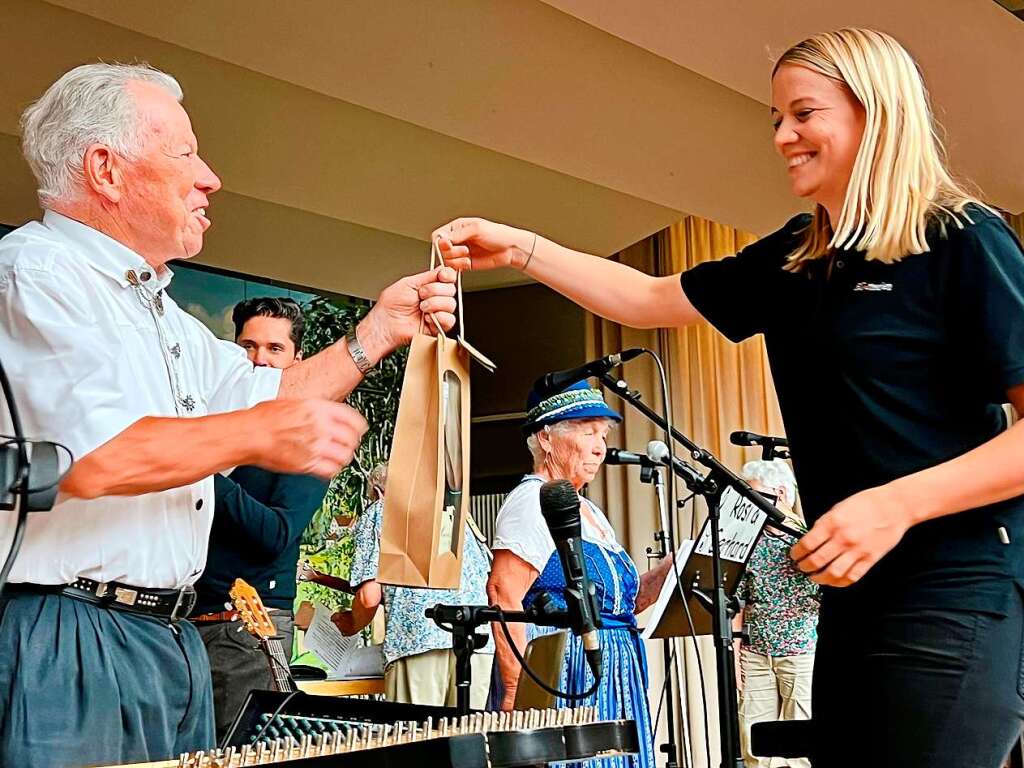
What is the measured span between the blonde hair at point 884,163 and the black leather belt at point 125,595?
1016 mm

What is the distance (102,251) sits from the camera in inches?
69.6

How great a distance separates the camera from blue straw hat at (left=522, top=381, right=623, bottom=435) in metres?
3.81

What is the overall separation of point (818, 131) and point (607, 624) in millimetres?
2065

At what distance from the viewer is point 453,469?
188 cm

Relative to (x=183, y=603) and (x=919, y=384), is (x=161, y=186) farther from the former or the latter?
(x=919, y=384)

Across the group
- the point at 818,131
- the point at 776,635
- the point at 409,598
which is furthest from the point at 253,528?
the point at 776,635

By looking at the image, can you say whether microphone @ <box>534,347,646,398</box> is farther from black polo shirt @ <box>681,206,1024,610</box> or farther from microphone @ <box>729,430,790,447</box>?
black polo shirt @ <box>681,206,1024,610</box>

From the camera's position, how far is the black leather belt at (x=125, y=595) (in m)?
1.62

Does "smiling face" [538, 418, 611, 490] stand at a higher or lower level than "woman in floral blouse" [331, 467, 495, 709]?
higher

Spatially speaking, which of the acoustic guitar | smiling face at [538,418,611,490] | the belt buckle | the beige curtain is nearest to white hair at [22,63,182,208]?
the belt buckle

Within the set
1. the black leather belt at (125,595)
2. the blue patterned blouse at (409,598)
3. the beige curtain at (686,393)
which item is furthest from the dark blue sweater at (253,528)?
the beige curtain at (686,393)

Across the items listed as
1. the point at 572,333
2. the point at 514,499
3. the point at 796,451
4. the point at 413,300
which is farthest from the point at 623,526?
the point at 796,451

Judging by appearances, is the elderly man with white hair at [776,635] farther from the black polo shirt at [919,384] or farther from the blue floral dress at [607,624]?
the black polo shirt at [919,384]

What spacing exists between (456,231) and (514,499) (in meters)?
1.62
